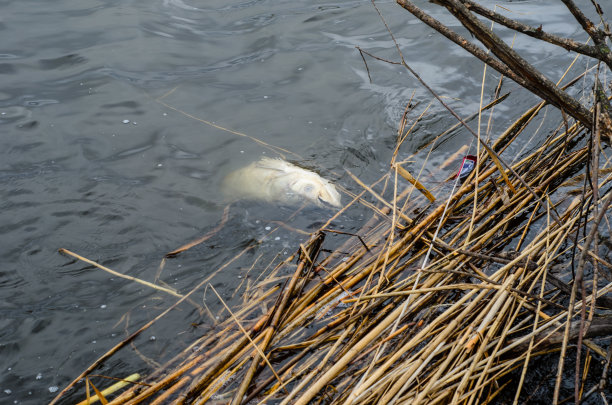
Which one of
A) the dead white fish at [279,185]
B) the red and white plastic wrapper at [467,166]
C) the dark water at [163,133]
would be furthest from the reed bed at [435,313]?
the dead white fish at [279,185]

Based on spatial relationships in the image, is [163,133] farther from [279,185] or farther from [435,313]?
[435,313]

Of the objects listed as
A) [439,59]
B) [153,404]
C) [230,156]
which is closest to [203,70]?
[230,156]

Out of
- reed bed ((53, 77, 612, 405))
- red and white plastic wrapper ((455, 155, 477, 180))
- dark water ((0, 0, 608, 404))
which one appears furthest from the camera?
red and white plastic wrapper ((455, 155, 477, 180))

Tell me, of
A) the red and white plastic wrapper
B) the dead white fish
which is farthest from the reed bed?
the dead white fish

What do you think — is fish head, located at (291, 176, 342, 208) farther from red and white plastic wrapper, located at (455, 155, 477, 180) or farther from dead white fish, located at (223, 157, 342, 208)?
red and white plastic wrapper, located at (455, 155, 477, 180)

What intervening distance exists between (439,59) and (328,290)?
12.6 feet

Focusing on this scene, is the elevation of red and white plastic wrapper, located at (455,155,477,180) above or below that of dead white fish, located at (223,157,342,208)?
above

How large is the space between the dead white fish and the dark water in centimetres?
12

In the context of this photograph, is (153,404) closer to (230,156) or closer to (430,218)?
(430,218)

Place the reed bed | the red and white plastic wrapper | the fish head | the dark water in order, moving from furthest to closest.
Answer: the fish head < the red and white plastic wrapper < the dark water < the reed bed

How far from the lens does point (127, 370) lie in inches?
112

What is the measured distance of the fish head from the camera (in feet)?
13.2

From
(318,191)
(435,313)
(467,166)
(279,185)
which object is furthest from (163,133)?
(435,313)

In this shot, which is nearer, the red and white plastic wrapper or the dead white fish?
the red and white plastic wrapper
